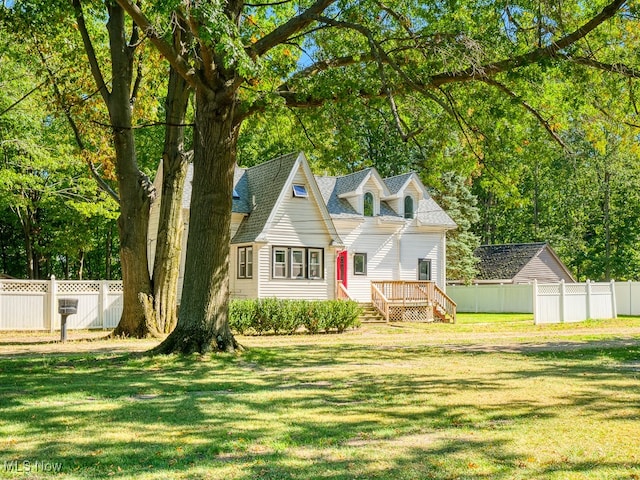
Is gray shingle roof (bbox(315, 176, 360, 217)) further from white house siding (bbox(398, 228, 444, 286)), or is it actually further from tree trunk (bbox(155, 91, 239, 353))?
tree trunk (bbox(155, 91, 239, 353))

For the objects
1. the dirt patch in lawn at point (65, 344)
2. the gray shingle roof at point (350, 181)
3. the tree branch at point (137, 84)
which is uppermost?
the tree branch at point (137, 84)

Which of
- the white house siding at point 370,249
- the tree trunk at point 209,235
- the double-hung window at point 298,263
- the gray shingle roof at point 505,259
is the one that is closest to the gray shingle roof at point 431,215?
the white house siding at point 370,249

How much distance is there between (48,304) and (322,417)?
712 inches

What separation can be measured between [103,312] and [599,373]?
18.3 m

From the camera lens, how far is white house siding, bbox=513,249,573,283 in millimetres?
44062

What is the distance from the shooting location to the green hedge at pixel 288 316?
70.1ft

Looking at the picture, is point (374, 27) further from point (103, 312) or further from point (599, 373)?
point (103, 312)

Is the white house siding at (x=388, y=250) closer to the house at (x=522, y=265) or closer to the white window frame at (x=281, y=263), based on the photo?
the white window frame at (x=281, y=263)

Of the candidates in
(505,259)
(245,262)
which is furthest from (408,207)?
(505,259)

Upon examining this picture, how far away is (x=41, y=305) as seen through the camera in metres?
22.2

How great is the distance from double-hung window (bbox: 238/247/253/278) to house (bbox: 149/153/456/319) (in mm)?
45

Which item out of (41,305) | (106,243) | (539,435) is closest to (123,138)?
(41,305)

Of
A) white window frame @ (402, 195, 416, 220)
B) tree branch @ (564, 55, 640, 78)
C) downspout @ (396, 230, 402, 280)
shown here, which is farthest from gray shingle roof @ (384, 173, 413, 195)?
tree branch @ (564, 55, 640, 78)

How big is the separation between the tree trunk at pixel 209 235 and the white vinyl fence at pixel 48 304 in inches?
436
